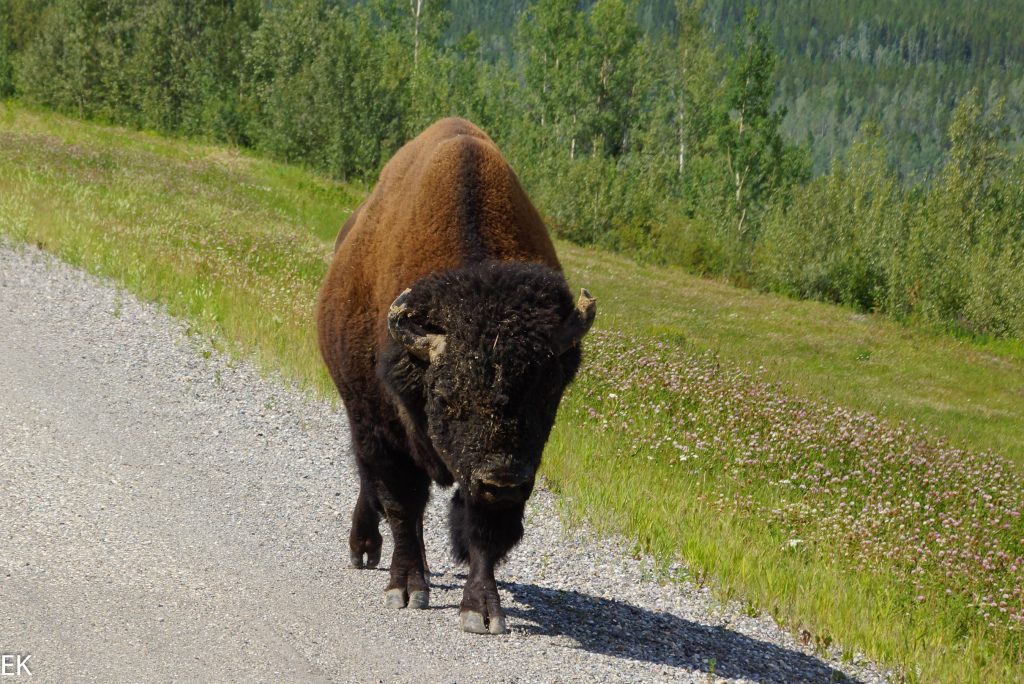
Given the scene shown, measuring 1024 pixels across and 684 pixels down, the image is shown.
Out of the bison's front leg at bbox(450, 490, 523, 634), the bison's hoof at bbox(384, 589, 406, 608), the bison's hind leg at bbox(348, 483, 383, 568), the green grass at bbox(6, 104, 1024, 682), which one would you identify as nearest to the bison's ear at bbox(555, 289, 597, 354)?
the bison's front leg at bbox(450, 490, 523, 634)

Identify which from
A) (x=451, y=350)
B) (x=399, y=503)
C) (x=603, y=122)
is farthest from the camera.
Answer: (x=603, y=122)

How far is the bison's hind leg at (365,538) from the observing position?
6766 mm

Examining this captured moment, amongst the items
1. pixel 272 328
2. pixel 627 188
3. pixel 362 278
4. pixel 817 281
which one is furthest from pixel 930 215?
pixel 362 278

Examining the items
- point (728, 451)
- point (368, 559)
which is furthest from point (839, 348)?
point (368, 559)

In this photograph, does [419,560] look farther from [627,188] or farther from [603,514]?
[627,188]

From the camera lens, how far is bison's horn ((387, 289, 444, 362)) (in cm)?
547

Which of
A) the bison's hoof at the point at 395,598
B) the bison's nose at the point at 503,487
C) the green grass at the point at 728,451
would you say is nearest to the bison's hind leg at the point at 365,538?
the bison's hoof at the point at 395,598

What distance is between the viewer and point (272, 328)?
39.8 feet

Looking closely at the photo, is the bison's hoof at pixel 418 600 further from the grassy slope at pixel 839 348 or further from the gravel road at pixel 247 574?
the grassy slope at pixel 839 348

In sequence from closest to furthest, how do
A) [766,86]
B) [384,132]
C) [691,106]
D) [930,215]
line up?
[930,215] → [384,132] → [766,86] → [691,106]

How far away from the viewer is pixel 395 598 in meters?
6.15

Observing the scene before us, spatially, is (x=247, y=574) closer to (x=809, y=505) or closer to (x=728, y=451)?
(x=809, y=505)

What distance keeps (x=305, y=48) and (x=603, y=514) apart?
182 ft

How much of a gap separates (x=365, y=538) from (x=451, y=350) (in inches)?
74.8
